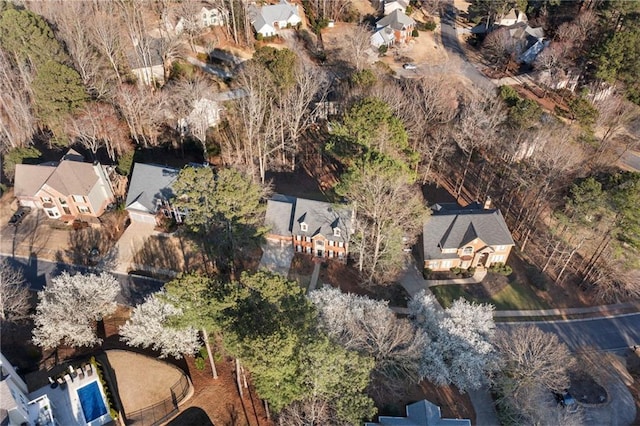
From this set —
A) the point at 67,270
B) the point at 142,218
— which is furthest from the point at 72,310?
the point at 142,218

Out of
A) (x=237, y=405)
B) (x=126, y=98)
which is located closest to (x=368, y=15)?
(x=126, y=98)

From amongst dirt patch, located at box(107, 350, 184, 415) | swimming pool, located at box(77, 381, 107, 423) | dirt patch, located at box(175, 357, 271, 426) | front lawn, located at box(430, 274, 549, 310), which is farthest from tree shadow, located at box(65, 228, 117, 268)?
front lawn, located at box(430, 274, 549, 310)

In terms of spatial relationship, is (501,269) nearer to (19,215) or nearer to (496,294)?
(496,294)

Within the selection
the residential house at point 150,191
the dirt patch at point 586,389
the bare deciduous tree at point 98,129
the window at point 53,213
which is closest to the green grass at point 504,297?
the dirt patch at point 586,389

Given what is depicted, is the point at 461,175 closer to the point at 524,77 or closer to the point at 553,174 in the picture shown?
the point at 553,174

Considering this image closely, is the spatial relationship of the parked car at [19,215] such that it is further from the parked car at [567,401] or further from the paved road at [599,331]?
the parked car at [567,401]

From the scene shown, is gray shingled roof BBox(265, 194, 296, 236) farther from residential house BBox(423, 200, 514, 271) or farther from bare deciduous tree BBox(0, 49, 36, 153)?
bare deciduous tree BBox(0, 49, 36, 153)
